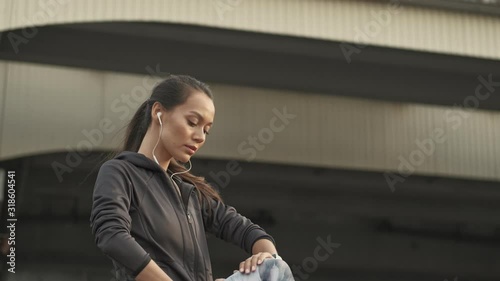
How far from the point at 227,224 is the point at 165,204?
21 centimetres

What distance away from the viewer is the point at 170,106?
1.81 meters

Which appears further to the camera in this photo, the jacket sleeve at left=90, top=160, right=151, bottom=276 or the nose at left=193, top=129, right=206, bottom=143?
the nose at left=193, top=129, right=206, bottom=143

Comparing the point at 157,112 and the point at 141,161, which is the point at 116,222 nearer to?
the point at 141,161

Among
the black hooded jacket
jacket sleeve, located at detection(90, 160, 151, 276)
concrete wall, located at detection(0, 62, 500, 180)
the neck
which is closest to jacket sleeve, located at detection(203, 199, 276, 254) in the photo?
the black hooded jacket

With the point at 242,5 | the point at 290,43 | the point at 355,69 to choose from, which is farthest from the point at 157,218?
the point at 355,69

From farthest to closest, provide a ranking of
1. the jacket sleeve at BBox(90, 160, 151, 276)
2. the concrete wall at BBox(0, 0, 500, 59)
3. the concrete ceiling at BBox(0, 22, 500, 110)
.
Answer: the concrete ceiling at BBox(0, 22, 500, 110), the concrete wall at BBox(0, 0, 500, 59), the jacket sleeve at BBox(90, 160, 151, 276)

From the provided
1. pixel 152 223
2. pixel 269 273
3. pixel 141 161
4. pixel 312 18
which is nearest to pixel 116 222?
pixel 152 223

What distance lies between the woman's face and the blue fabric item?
0.34 metres

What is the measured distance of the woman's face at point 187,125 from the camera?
5.79ft

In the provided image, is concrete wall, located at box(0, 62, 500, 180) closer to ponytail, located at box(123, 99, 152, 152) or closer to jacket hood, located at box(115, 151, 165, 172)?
ponytail, located at box(123, 99, 152, 152)

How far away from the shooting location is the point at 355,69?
974 centimetres

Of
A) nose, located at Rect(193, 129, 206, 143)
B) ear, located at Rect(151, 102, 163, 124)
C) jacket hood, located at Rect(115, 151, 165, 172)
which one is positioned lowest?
jacket hood, located at Rect(115, 151, 165, 172)

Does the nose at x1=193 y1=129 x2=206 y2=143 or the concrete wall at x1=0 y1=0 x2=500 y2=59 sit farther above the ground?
the concrete wall at x1=0 y1=0 x2=500 y2=59

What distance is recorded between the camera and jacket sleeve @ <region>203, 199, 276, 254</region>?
186 centimetres
